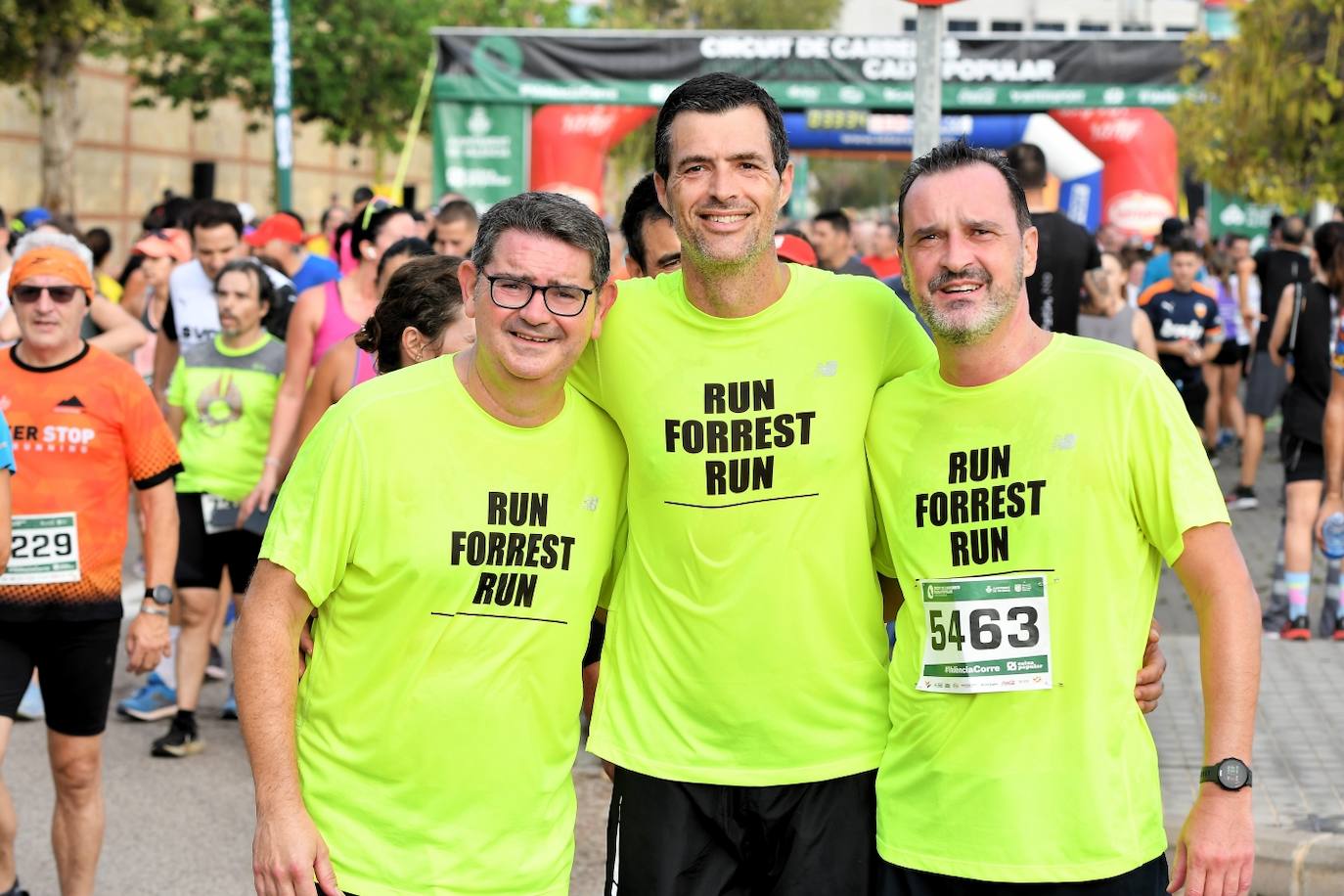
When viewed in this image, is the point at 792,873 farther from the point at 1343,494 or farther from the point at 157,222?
the point at 157,222

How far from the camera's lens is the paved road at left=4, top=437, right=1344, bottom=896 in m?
5.68

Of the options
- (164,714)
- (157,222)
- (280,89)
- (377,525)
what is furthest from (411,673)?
(280,89)

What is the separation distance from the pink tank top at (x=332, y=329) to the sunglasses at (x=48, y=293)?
1786 millimetres

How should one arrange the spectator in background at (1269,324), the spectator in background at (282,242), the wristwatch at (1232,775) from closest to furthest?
1. the wristwatch at (1232,775)
2. the spectator in background at (282,242)
3. the spectator in background at (1269,324)

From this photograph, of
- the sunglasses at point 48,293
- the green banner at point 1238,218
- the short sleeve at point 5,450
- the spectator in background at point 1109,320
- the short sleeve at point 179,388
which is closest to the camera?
the short sleeve at point 5,450

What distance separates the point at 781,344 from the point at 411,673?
96 centimetres

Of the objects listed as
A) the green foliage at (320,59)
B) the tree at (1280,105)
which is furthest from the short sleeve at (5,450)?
the green foliage at (320,59)

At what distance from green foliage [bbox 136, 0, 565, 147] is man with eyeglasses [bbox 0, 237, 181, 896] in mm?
21757

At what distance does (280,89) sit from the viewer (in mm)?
18359

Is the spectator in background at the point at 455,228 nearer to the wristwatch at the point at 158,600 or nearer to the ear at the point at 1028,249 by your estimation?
the wristwatch at the point at 158,600

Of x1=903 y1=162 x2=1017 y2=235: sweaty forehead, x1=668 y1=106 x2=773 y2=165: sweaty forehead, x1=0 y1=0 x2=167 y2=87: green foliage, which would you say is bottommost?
x1=903 y1=162 x2=1017 y2=235: sweaty forehead

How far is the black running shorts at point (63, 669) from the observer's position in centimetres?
502

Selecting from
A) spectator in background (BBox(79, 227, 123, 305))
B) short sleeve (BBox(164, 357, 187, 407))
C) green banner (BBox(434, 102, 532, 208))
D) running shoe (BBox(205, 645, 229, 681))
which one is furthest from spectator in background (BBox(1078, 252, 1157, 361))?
green banner (BBox(434, 102, 532, 208))

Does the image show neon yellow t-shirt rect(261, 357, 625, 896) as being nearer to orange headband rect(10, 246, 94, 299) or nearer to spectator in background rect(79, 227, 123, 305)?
orange headband rect(10, 246, 94, 299)
